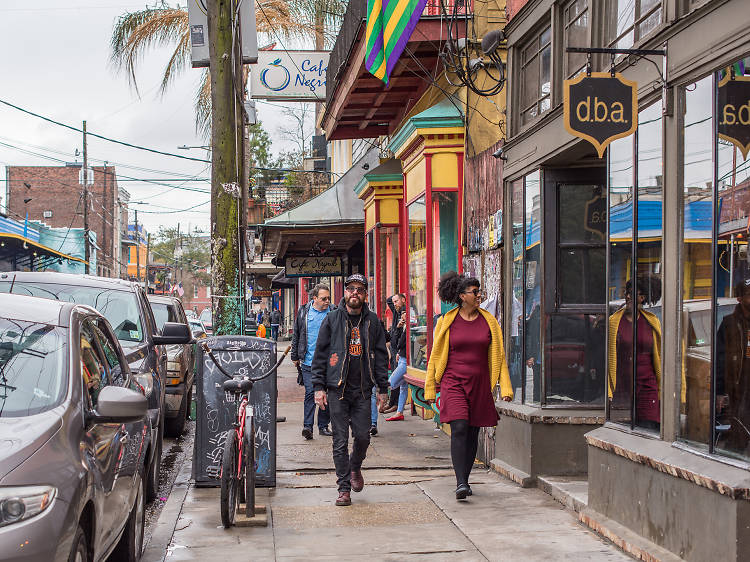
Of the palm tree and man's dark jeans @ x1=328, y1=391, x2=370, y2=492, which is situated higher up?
the palm tree

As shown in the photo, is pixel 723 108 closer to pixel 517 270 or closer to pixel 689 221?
pixel 689 221

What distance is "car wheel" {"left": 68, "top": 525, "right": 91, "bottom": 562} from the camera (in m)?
3.90

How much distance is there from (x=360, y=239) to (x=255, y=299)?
135 ft

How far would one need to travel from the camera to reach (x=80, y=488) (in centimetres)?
402

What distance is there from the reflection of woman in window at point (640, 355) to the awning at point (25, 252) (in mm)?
29379

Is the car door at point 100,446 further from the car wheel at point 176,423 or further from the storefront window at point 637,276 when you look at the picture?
the car wheel at point 176,423

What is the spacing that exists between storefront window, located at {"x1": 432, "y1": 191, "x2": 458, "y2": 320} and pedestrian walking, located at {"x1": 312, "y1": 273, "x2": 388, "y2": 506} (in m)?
3.85

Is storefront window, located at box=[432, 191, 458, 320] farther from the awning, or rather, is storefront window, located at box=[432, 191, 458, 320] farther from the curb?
the awning

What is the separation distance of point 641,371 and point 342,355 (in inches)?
101

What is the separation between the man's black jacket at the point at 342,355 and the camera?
26.8 feet

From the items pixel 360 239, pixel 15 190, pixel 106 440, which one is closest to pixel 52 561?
pixel 106 440

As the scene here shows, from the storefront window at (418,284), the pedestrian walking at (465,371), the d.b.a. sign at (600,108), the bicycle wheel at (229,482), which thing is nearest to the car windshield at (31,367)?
the bicycle wheel at (229,482)

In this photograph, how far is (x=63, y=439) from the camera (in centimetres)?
409

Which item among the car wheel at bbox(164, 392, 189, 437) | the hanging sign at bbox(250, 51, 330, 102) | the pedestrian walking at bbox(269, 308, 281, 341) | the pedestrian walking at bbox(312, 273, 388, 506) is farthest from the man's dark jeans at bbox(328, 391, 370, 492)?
the pedestrian walking at bbox(269, 308, 281, 341)
